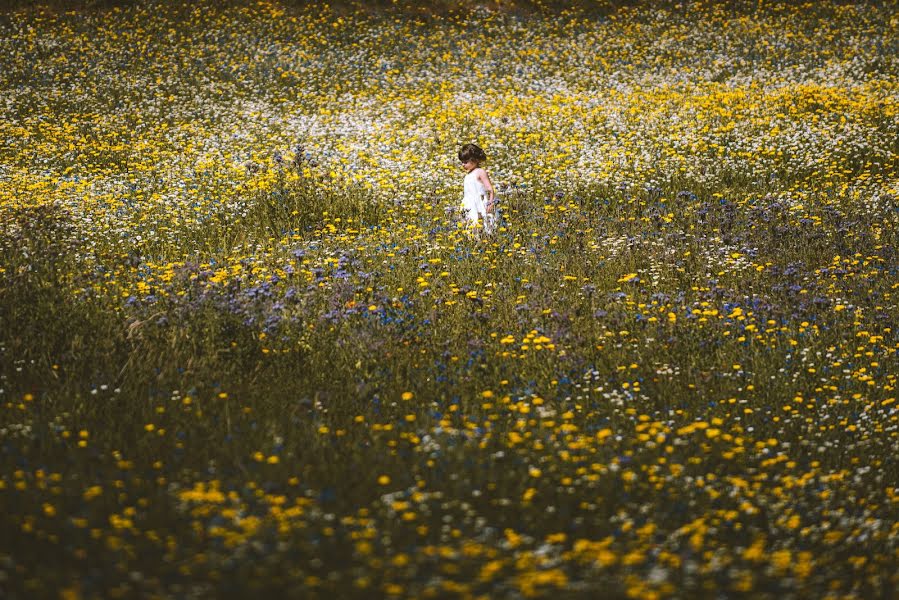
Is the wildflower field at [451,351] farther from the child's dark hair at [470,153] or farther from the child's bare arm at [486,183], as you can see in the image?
the child's dark hair at [470,153]

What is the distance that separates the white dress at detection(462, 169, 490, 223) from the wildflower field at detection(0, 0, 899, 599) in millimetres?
282

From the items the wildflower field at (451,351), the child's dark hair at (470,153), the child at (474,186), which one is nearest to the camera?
the wildflower field at (451,351)

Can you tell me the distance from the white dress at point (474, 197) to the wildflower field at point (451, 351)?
0.92ft

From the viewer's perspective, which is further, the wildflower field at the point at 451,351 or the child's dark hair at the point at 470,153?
the child's dark hair at the point at 470,153

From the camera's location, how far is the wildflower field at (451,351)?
357 centimetres

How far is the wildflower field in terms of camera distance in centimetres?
357

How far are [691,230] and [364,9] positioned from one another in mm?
16899

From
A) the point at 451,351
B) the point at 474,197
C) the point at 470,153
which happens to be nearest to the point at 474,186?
the point at 474,197

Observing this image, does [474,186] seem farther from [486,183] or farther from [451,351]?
[451,351]

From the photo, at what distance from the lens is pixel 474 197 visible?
987cm

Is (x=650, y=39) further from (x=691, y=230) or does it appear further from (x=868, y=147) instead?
(x=691, y=230)

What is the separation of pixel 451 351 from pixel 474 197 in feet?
13.0

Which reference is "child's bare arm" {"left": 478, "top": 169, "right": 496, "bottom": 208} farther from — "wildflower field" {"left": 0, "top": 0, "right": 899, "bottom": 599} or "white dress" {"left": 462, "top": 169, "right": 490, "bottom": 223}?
"wildflower field" {"left": 0, "top": 0, "right": 899, "bottom": 599}

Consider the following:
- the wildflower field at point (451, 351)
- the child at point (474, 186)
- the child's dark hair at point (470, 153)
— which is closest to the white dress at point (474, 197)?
the child at point (474, 186)
